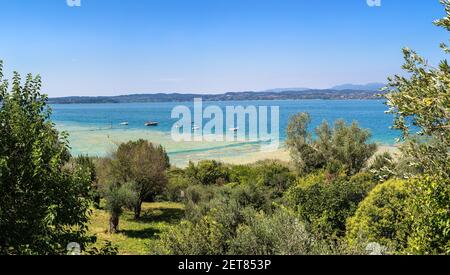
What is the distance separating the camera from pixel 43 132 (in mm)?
10180

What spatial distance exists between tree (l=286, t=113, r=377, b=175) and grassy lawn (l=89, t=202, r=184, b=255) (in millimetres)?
17144

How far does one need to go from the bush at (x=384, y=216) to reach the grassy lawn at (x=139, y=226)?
35.8ft

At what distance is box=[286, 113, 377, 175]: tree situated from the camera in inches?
1857

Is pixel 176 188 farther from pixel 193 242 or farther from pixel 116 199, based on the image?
pixel 193 242

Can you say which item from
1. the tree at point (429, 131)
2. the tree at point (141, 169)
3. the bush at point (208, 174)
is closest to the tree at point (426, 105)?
the tree at point (429, 131)

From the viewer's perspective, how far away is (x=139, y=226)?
32.0m

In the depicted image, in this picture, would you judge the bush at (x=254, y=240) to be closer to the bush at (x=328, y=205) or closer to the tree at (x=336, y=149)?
the bush at (x=328, y=205)

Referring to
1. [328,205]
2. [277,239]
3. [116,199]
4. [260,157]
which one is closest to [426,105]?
[277,239]

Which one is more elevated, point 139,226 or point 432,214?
point 432,214

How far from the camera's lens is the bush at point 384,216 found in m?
15.8

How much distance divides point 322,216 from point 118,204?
1694 cm

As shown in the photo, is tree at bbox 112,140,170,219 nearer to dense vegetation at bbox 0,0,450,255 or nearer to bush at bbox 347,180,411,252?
dense vegetation at bbox 0,0,450,255

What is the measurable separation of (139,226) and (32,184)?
23776 mm
